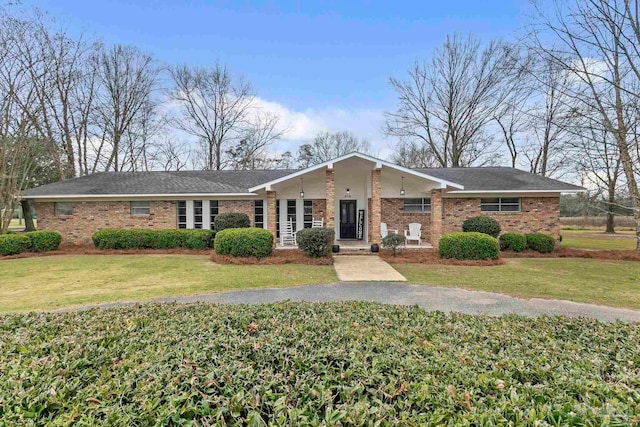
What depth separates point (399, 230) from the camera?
14.9 meters

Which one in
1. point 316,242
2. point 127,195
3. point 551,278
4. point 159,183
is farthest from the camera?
point 159,183

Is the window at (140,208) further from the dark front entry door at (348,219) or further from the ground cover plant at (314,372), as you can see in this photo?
the ground cover plant at (314,372)

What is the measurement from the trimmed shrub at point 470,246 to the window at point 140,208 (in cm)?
1398

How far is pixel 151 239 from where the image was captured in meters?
13.8

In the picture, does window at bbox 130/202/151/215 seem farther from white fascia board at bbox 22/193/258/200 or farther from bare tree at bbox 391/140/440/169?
bare tree at bbox 391/140/440/169

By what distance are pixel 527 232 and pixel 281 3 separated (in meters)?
15.2

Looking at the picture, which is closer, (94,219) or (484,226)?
(484,226)

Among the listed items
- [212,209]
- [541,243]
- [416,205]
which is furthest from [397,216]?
[212,209]

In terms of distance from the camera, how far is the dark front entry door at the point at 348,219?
1553 centimetres

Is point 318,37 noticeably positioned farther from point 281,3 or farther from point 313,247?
point 313,247

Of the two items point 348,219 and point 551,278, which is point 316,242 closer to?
point 348,219

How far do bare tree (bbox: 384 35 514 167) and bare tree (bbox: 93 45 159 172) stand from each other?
20634 millimetres

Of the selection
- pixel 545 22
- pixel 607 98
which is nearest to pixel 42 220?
pixel 545 22

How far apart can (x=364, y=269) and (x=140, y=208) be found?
39.7 feet
